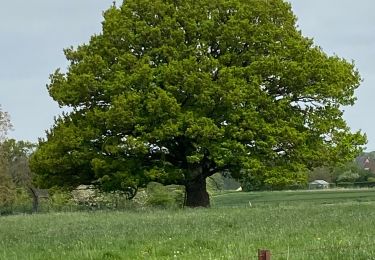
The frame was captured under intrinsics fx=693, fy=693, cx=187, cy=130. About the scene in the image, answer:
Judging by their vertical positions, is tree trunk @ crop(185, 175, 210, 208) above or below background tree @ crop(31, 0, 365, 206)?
below

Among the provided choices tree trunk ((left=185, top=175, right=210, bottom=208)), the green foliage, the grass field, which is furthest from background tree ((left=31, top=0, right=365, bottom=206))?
the grass field

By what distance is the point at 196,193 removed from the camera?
36.5 meters

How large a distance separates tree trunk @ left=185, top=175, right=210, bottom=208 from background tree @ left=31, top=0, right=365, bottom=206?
0.20 feet

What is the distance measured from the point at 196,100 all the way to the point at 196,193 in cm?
523

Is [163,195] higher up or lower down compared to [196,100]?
lower down

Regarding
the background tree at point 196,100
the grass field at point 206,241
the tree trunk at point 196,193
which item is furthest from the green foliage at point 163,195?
the grass field at point 206,241

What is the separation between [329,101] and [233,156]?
6465mm

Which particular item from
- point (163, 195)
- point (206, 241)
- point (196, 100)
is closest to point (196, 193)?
point (196, 100)

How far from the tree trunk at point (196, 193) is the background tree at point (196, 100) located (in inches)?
2.4

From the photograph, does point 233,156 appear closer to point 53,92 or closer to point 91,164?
point 91,164

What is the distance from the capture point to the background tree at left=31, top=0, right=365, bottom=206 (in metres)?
33.8

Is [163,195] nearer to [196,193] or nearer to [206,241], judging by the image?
[196,193]

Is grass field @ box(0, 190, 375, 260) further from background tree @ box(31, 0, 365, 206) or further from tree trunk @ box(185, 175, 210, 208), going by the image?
tree trunk @ box(185, 175, 210, 208)

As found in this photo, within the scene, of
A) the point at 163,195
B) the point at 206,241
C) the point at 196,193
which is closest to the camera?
the point at 206,241
